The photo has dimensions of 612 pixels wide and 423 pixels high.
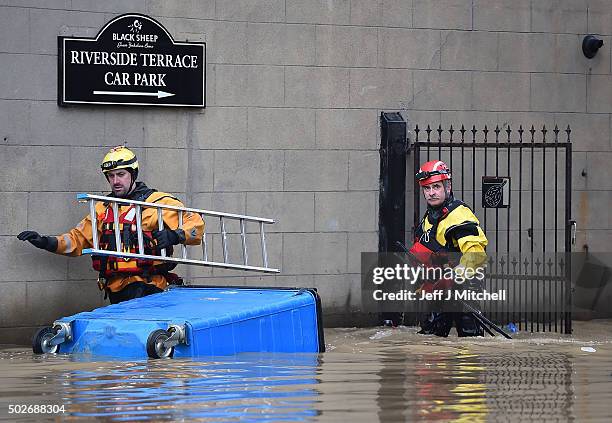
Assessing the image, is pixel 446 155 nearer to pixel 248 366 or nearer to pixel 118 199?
pixel 118 199

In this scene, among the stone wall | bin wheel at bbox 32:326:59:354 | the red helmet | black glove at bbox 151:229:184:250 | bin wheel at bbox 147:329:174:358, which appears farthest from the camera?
the stone wall

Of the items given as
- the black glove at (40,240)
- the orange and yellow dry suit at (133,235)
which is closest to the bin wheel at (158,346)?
the orange and yellow dry suit at (133,235)

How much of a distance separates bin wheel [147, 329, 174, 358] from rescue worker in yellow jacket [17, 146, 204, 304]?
5.94ft

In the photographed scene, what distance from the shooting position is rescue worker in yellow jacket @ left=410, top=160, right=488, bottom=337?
1068cm

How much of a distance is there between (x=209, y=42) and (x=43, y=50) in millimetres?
1503

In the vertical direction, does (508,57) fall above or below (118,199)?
above

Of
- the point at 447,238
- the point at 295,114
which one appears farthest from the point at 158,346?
the point at 295,114

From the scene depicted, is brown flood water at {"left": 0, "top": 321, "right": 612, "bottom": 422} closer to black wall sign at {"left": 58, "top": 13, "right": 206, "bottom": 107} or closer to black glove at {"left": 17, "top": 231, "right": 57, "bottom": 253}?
black glove at {"left": 17, "top": 231, "right": 57, "bottom": 253}

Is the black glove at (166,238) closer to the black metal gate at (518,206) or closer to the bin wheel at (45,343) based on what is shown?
the bin wheel at (45,343)

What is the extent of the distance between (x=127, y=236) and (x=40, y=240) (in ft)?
2.66

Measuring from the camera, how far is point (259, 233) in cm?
1234

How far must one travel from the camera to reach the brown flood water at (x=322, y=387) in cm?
699

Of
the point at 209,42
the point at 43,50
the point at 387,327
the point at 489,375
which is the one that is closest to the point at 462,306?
the point at 387,327

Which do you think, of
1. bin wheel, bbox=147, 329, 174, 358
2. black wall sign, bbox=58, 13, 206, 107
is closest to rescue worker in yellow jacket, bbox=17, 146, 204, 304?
black wall sign, bbox=58, 13, 206, 107
